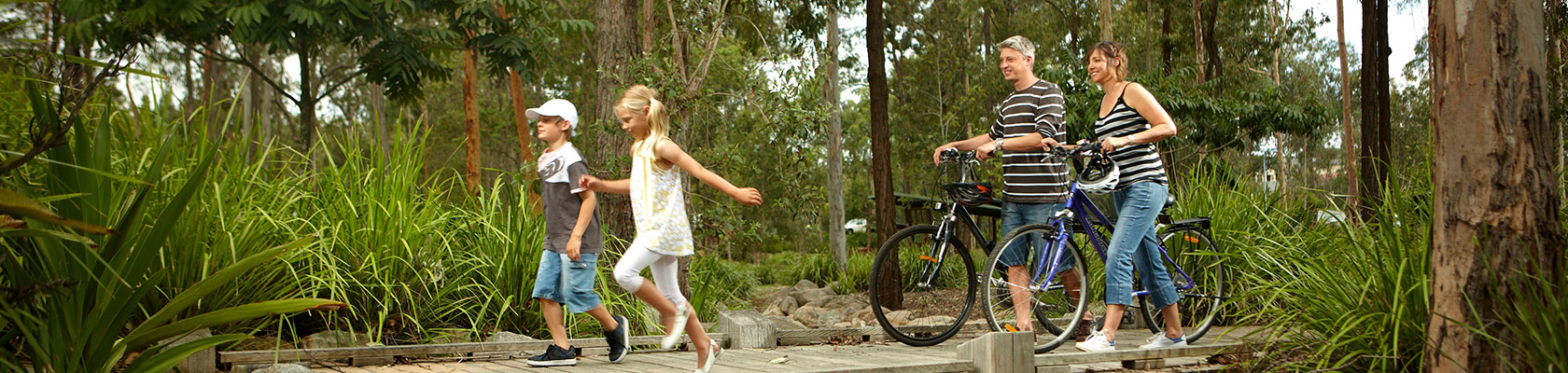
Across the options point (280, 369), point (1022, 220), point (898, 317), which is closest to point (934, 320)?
point (898, 317)

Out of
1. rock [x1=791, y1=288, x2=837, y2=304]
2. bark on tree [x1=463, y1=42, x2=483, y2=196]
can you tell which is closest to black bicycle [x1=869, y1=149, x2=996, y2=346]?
rock [x1=791, y1=288, x2=837, y2=304]

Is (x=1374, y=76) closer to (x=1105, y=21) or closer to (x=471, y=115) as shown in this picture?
(x=1105, y=21)

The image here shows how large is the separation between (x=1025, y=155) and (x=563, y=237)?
2.24m

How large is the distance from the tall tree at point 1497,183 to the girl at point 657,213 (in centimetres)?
284

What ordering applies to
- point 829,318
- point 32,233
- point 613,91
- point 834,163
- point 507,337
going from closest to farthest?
point 32,233 < point 507,337 < point 613,91 < point 829,318 < point 834,163

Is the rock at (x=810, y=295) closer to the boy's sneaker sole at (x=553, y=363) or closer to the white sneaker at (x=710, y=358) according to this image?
the boy's sneaker sole at (x=553, y=363)

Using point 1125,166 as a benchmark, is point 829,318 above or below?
below

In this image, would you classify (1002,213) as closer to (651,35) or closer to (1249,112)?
(651,35)

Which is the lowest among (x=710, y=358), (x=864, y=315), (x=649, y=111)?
(x=864, y=315)

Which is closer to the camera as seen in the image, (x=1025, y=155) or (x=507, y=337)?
(x=1025, y=155)

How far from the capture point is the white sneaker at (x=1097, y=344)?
542 centimetres

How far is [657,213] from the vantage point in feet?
15.4

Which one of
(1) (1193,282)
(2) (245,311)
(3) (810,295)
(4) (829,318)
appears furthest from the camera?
(3) (810,295)

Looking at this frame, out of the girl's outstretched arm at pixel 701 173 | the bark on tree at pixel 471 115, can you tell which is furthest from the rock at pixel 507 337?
the bark on tree at pixel 471 115
